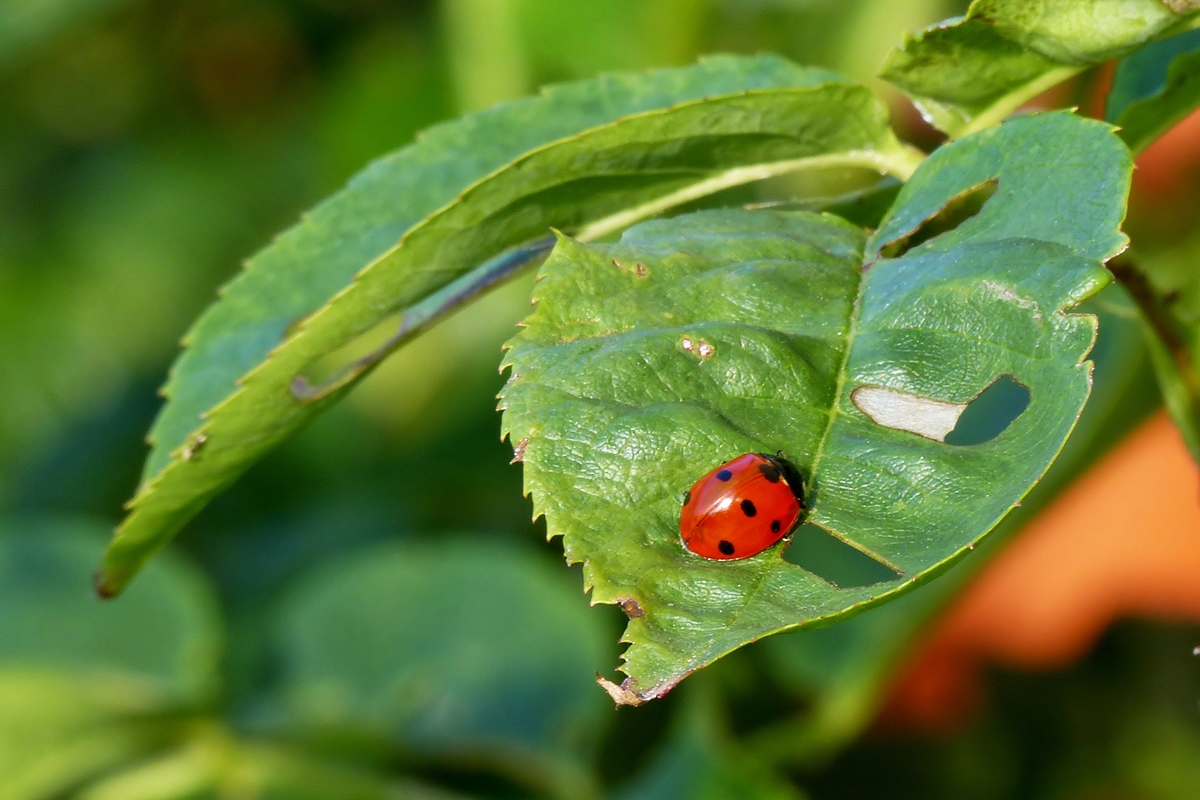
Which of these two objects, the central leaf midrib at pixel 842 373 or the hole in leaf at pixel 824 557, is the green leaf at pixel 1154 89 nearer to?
the central leaf midrib at pixel 842 373

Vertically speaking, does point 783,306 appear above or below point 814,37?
above

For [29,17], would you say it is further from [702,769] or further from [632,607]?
[632,607]

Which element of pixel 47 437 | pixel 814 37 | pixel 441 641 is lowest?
pixel 47 437

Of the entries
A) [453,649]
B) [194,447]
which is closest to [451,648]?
[453,649]

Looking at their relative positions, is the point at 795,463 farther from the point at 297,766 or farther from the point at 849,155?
the point at 297,766

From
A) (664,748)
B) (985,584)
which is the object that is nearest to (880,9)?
(985,584)

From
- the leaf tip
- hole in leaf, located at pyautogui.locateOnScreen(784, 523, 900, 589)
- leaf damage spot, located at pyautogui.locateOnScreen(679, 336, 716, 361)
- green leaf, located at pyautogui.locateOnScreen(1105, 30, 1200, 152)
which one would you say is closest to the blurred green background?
hole in leaf, located at pyautogui.locateOnScreen(784, 523, 900, 589)

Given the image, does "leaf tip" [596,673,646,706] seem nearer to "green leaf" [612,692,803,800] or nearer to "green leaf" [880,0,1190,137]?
"green leaf" [880,0,1190,137]
